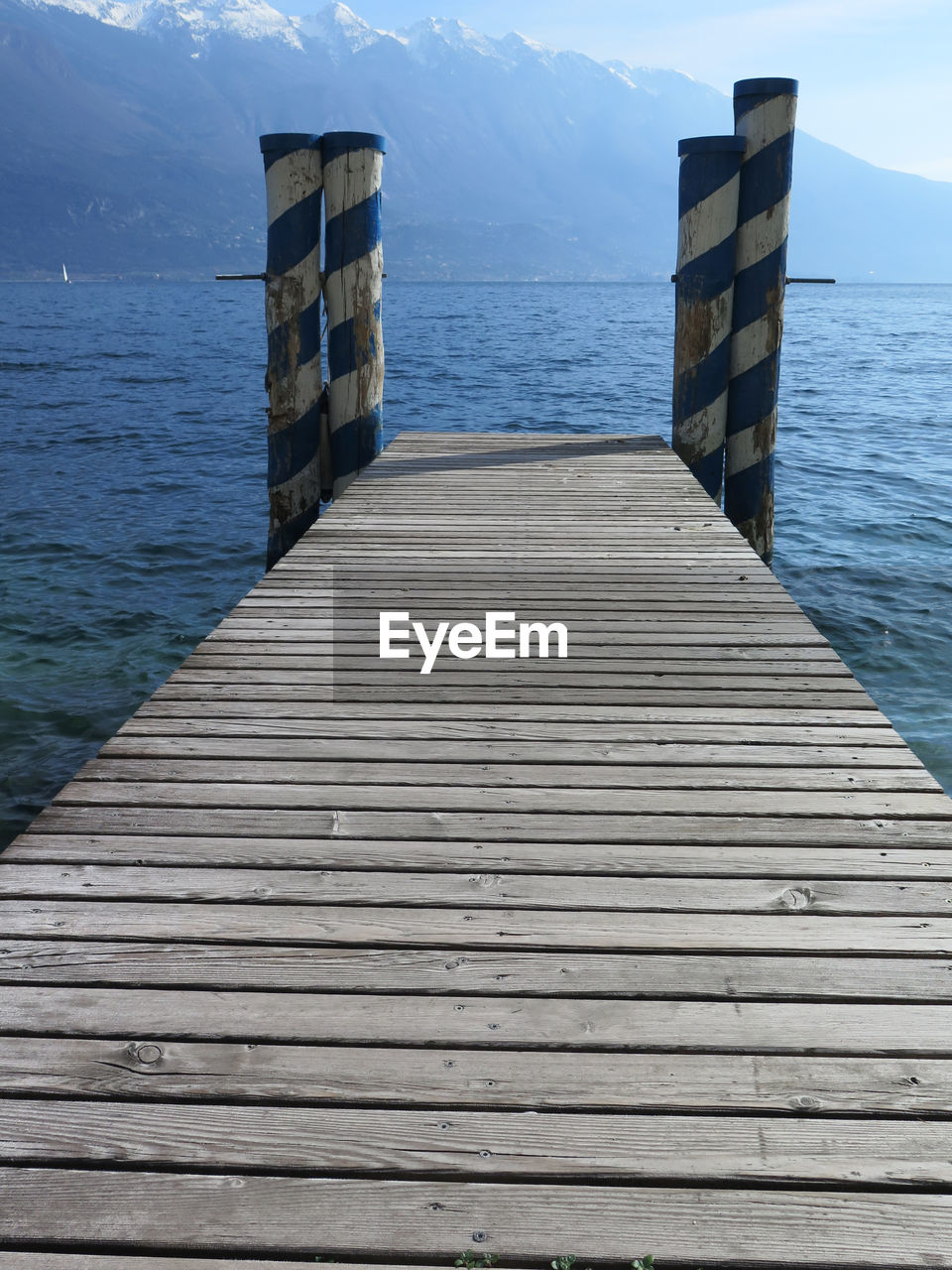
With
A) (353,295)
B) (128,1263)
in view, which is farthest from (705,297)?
(128,1263)

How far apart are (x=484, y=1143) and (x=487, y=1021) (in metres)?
0.26

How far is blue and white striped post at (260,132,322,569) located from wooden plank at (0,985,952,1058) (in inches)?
177

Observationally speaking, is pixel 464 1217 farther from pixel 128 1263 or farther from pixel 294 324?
pixel 294 324

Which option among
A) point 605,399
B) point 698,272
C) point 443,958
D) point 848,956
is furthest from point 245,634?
point 605,399

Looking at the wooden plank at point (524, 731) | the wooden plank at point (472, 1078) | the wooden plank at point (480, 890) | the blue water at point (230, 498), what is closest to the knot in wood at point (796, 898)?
the wooden plank at point (480, 890)

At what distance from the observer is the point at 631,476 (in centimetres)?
615

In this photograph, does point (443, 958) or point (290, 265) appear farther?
point (290, 265)

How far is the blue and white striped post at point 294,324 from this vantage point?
5.60 metres

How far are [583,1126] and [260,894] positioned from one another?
85 centimetres

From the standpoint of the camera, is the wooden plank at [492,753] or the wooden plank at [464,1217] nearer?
the wooden plank at [464,1217]

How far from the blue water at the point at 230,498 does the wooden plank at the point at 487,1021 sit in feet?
10.3

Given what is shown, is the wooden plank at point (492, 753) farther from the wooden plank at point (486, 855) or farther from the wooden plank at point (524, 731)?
the wooden plank at point (486, 855)

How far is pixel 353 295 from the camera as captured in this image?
231 inches

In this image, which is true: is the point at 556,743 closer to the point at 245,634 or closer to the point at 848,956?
the point at 848,956
